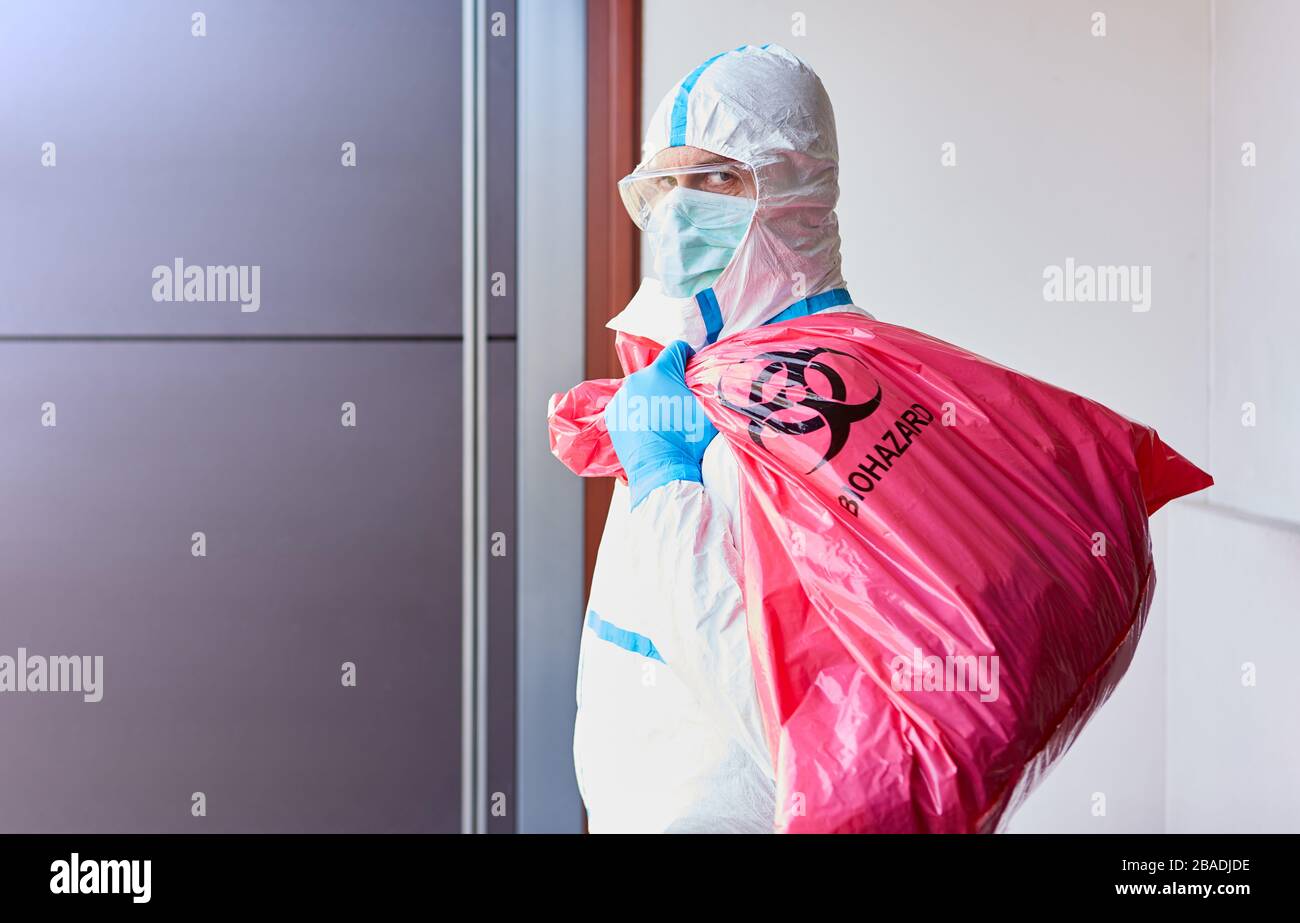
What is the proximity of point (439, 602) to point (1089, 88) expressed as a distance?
4.62ft

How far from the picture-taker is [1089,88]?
1.51 meters

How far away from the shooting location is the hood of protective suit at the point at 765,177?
0.97 m

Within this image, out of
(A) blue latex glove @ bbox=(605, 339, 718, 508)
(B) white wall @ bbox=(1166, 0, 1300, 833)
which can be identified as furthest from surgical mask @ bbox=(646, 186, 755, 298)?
(B) white wall @ bbox=(1166, 0, 1300, 833)

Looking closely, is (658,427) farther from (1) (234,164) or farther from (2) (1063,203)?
(1) (234,164)

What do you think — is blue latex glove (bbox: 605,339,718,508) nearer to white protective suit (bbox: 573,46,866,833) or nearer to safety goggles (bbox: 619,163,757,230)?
white protective suit (bbox: 573,46,866,833)

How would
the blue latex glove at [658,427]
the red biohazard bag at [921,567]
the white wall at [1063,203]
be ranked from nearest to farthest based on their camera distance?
1. the red biohazard bag at [921,567]
2. the blue latex glove at [658,427]
3. the white wall at [1063,203]

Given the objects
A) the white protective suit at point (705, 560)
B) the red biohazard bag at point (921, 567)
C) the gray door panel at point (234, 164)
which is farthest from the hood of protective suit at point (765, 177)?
the gray door panel at point (234, 164)

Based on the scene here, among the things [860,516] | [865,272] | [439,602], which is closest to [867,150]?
[865,272]

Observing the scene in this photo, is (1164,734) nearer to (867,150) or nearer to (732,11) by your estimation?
(867,150)

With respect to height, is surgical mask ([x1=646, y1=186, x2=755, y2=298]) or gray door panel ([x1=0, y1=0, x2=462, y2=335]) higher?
gray door panel ([x1=0, y1=0, x2=462, y2=335])

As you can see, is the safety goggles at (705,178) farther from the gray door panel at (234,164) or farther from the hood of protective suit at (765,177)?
the gray door panel at (234,164)

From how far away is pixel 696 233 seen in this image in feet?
3.29

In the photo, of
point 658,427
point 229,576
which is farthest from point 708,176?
point 229,576

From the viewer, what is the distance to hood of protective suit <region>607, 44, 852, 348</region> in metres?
0.97
